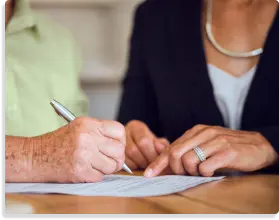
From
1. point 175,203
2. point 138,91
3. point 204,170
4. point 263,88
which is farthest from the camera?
point 138,91

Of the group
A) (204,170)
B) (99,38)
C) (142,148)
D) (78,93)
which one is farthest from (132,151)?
(99,38)

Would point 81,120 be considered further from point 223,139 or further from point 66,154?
point 223,139

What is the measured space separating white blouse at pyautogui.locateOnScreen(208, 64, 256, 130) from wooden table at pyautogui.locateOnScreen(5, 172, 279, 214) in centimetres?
18

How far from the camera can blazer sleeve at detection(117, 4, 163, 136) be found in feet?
2.19

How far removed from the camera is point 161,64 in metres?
0.66

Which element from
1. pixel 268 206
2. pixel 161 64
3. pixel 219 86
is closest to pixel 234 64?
pixel 219 86

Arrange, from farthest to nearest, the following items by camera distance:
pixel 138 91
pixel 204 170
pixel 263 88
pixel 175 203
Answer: pixel 138 91 → pixel 263 88 → pixel 204 170 → pixel 175 203

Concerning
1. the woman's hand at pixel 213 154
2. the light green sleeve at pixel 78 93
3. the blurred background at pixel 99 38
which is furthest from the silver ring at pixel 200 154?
the blurred background at pixel 99 38

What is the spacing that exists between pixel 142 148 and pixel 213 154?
10cm

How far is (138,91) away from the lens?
685mm

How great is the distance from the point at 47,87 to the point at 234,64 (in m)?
0.22

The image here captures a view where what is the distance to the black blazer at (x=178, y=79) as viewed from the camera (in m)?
0.53

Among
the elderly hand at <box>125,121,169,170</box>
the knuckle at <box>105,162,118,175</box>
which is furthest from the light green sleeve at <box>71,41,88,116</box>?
the knuckle at <box>105,162,118,175</box>

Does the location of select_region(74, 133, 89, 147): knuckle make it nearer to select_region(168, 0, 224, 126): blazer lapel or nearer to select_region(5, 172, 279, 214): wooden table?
select_region(5, 172, 279, 214): wooden table
